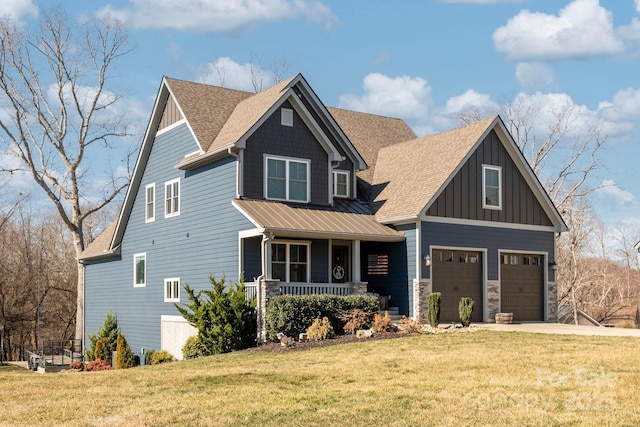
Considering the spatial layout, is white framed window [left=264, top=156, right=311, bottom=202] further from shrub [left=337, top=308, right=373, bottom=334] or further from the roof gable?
shrub [left=337, top=308, right=373, bottom=334]

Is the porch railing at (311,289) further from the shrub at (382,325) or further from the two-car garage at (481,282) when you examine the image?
the two-car garage at (481,282)

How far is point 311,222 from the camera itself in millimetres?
23781

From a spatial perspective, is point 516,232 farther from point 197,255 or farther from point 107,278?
point 107,278

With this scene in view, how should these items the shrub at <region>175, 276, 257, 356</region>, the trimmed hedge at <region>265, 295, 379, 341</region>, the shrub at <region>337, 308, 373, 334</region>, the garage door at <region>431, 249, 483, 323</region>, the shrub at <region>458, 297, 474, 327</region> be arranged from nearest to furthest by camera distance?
the trimmed hedge at <region>265, 295, 379, 341</region> < the shrub at <region>337, 308, 373, 334</region> < the shrub at <region>175, 276, 257, 356</region> < the shrub at <region>458, 297, 474, 327</region> < the garage door at <region>431, 249, 483, 323</region>

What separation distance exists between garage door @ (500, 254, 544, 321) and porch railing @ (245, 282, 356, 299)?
625cm

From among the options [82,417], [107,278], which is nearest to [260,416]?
[82,417]

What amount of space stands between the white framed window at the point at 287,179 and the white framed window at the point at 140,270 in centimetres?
754

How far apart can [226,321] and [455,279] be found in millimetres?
8100

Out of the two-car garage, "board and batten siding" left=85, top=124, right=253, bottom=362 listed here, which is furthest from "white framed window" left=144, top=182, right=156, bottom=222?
the two-car garage

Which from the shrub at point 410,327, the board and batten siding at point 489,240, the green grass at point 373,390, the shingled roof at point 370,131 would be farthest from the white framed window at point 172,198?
the green grass at point 373,390

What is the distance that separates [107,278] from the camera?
1314 inches

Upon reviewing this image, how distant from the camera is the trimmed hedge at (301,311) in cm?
2162

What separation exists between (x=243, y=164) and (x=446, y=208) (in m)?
6.85

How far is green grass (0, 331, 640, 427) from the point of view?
10.5 metres
